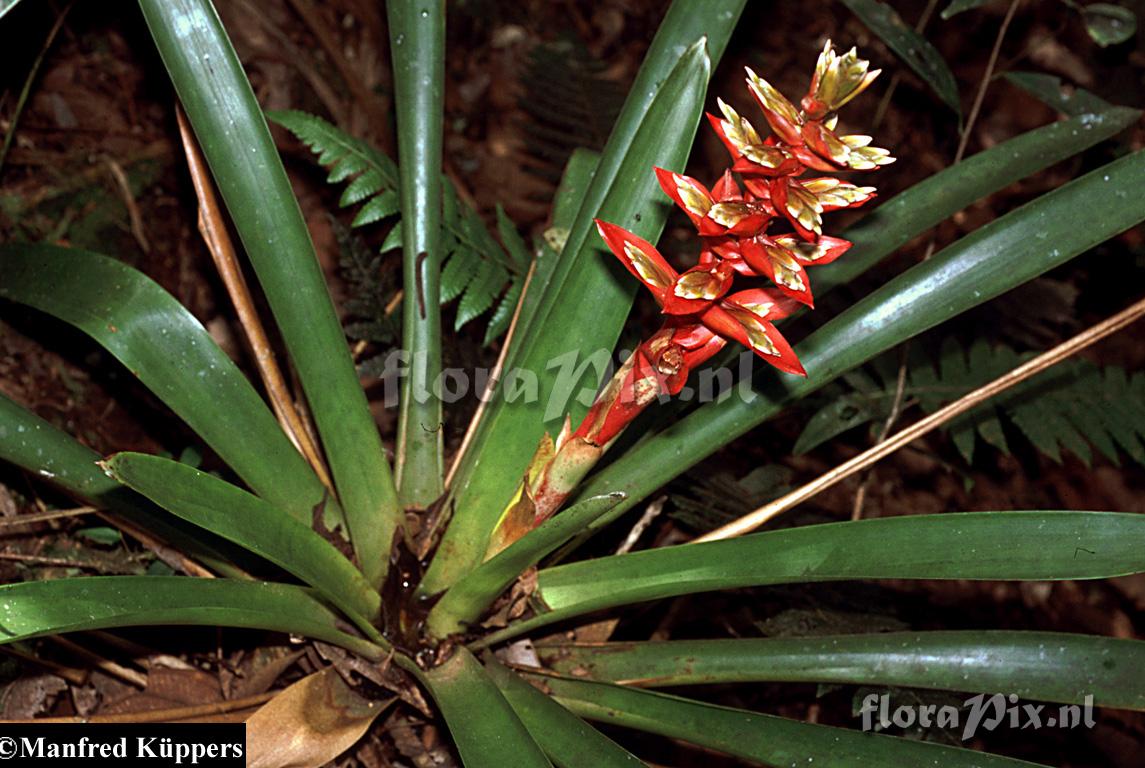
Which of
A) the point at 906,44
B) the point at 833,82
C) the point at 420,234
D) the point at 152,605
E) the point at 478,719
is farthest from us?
the point at 906,44

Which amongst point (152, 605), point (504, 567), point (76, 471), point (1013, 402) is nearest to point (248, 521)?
point (152, 605)

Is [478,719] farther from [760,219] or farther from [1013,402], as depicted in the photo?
[1013,402]

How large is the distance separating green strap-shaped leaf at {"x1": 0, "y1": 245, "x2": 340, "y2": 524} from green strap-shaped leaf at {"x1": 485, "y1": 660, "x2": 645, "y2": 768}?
1.58 feet

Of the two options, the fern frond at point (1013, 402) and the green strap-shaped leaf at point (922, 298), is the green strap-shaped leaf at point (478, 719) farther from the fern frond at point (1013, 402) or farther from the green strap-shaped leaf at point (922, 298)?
the fern frond at point (1013, 402)

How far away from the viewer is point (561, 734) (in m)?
1.62

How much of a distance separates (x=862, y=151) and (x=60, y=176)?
6.76ft

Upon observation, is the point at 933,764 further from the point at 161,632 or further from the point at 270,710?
the point at 161,632

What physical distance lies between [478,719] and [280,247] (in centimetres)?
83

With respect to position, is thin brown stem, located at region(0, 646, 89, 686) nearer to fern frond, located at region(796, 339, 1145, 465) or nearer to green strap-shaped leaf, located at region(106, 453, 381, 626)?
green strap-shaped leaf, located at region(106, 453, 381, 626)

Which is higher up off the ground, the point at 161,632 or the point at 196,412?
the point at 196,412

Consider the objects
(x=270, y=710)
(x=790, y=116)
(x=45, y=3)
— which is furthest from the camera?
(x=45, y=3)

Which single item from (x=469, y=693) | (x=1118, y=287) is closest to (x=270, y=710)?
(x=469, y=693)

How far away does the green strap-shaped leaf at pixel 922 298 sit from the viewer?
1606 mm

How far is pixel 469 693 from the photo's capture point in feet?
5.26
